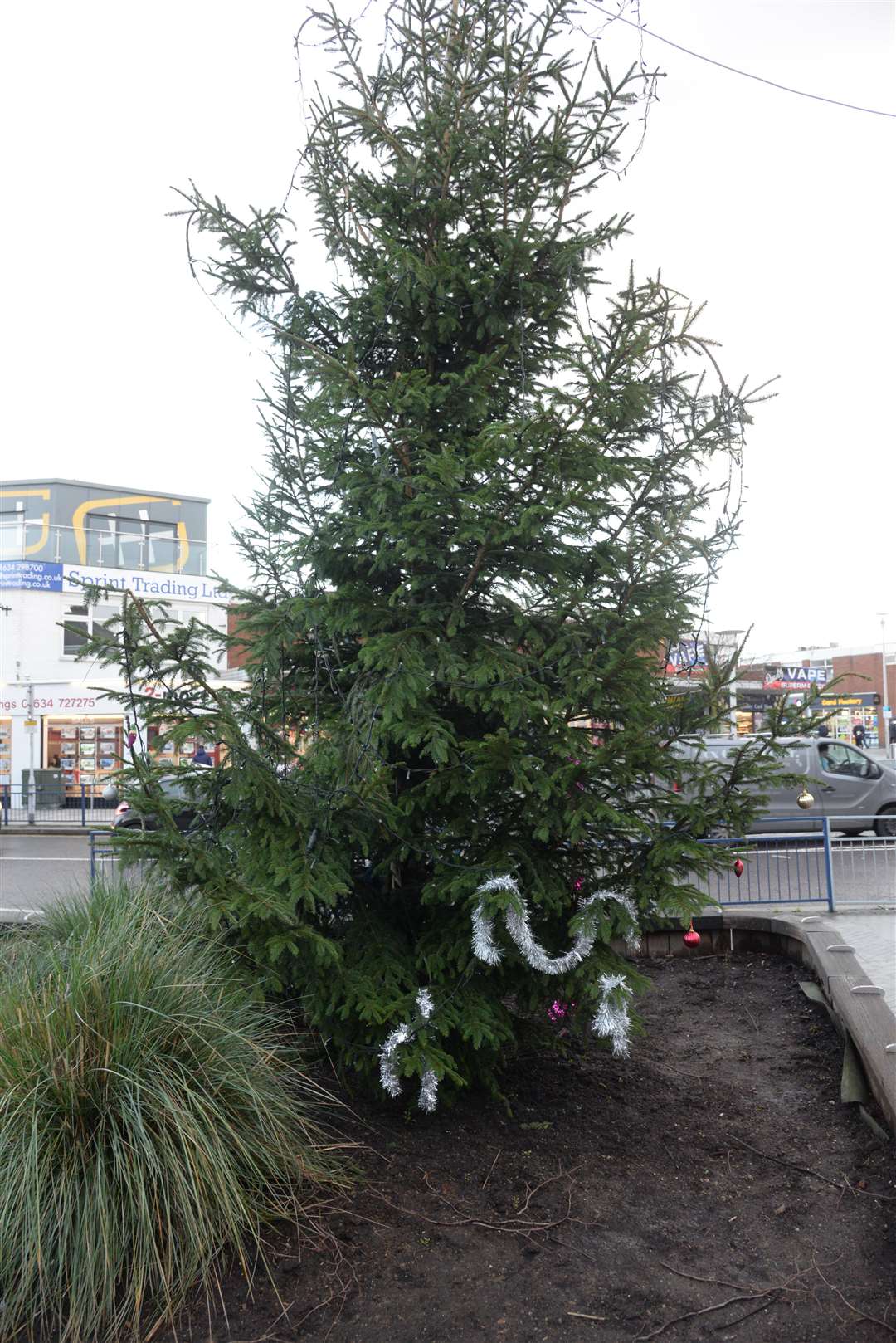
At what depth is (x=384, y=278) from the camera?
4684 mm

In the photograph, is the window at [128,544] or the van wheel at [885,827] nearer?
the van wheel at [885,827]

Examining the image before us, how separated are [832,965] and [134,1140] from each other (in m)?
4.38

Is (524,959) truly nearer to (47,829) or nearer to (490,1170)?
(490,1170)

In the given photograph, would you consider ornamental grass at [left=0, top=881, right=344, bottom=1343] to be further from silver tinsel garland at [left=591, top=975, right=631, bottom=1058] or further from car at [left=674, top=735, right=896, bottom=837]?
car at [left=674, top=735, right=896, bottom=837]

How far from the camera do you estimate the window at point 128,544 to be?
35469mm

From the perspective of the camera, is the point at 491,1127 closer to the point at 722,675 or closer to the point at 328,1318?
the point at 328,1318

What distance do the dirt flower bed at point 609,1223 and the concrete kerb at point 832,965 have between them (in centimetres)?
28

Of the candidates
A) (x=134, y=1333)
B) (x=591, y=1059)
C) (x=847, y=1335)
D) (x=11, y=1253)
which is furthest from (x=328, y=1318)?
(x=591, y=1059)

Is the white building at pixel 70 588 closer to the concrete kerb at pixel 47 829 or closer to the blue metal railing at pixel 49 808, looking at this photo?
the blue metal railing at pixel 49 808

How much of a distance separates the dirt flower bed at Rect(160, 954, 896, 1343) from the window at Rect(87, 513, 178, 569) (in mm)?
32975

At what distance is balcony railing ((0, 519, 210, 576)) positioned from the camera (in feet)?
114

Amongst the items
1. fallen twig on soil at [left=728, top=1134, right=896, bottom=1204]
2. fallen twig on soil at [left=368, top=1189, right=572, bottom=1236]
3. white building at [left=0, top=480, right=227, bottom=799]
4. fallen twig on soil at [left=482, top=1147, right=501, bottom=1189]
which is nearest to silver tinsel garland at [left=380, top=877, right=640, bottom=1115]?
fallen twig on soil at [left=482, top=1147, right=501, bottom=1189]

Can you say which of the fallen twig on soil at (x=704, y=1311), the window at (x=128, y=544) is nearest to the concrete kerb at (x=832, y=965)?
the fallen twig on soil at (x=704, y=1311)

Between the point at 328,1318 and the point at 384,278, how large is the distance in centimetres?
415
